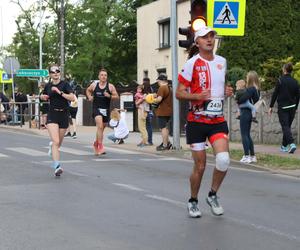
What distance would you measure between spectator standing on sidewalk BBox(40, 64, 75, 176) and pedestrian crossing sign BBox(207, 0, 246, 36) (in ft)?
13.8

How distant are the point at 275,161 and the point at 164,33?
78.6ft

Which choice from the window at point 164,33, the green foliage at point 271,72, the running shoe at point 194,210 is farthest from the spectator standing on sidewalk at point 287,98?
the window at point 164,33

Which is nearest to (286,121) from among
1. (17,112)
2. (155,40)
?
(17,112)

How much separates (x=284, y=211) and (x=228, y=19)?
6863mm

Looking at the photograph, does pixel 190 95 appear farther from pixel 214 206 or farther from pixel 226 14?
pixel 226 14

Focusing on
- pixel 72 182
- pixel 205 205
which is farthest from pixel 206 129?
pixel 72 182

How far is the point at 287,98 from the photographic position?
14.3m

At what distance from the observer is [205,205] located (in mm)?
7797

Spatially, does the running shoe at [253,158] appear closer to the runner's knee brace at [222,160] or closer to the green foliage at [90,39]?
the runner's knee brace at [222,160]

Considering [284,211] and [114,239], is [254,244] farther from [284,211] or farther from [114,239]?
[284,211]

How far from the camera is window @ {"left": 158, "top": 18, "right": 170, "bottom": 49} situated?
115 ft

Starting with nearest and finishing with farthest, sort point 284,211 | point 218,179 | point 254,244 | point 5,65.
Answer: point 254,244 < point 218,179 < point 284,211 < point 5,65

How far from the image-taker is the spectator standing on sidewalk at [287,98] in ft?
46.5

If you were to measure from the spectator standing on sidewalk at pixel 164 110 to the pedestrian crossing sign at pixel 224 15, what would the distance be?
101 inches
